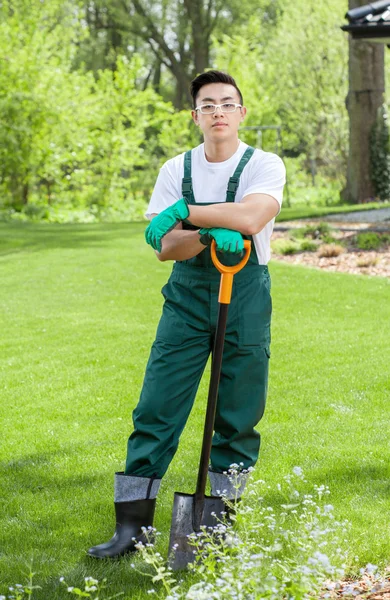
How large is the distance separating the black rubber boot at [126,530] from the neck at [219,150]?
1224mm

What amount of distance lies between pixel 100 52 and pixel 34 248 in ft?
77.3

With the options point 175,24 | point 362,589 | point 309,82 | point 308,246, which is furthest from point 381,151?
point 362,589

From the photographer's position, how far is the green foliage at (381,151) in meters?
19.6

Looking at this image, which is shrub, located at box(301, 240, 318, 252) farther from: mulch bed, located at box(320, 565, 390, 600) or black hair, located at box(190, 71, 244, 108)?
mulch bed, located at box(320, 565, 390, 600)

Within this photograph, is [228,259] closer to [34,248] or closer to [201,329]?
[201,329]

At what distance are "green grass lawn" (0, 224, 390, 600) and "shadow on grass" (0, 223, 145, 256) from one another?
3.32m

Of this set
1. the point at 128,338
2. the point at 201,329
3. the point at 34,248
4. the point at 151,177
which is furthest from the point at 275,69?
the point at 201,329

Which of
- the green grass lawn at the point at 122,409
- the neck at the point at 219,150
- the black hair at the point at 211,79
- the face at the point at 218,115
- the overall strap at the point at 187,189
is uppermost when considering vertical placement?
the black hair at the point at 211,79

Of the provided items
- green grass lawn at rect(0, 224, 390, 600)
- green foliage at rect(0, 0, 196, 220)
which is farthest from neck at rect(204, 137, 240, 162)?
green foliage at rect(0, 0, 196, 220)

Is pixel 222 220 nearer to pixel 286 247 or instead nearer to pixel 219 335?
pixel 219 335

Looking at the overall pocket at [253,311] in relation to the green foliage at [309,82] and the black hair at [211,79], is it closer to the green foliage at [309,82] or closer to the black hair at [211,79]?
the black hair at [211,79]

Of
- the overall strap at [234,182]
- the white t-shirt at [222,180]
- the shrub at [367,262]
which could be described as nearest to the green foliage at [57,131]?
the shrub at [367,262]

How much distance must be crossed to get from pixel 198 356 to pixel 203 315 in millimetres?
162

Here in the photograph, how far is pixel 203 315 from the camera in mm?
3100
